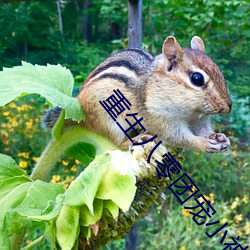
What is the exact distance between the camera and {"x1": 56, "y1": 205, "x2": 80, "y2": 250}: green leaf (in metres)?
0.49

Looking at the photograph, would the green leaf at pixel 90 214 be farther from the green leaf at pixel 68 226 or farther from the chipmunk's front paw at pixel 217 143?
the chipmunk's front paw at pixel 217 143

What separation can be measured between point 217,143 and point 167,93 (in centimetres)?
15

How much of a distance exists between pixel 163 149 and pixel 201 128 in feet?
0.57

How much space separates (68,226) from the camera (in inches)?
19.5

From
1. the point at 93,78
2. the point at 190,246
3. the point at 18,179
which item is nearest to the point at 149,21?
the point at 190,246

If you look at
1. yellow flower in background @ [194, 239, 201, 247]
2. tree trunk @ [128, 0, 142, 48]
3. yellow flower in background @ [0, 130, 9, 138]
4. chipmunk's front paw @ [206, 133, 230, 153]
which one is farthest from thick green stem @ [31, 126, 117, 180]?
yellow flower in background @ [0, 130, 9, 138]

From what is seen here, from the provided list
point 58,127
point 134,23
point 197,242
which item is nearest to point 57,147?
point 58,127

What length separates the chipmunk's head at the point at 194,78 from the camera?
67 centimetres

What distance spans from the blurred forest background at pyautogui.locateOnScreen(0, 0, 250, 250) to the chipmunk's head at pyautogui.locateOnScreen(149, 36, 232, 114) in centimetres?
52

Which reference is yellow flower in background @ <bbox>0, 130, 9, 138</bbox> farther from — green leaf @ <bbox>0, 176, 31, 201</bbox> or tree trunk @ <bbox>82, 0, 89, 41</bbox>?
tree trunk @ <bbox>82, 0, 89, 41</bbox>

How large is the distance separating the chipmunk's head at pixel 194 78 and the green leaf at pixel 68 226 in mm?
272

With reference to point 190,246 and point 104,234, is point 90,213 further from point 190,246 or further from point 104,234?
point 190,246

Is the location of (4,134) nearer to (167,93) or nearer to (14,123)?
(14,123)

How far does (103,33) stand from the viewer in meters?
4.77
